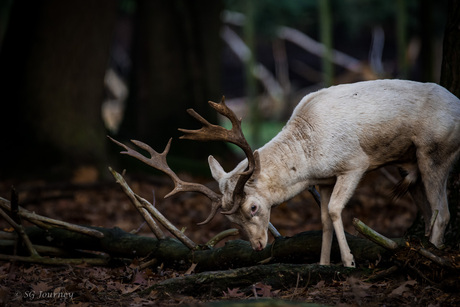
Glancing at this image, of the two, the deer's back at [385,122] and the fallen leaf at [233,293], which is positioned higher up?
the deer's back at [385,122]

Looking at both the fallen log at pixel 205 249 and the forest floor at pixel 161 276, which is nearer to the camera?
the forest floor at pixel 161 276

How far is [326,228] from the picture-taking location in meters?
6.07

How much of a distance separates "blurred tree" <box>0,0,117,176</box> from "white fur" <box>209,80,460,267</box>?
588cm

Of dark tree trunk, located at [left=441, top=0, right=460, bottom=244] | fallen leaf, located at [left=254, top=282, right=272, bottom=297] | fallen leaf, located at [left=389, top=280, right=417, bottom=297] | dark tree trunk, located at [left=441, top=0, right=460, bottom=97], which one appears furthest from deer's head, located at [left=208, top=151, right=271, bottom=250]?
dark tree trunk, located at [left=441, top=0, right=460, bottom=97]

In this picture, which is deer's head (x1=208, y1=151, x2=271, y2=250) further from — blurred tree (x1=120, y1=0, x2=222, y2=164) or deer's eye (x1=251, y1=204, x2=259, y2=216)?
blurred tree (x1=120, y1=0, x2=222, y2=164)

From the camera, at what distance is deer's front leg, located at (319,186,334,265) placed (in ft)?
18.9

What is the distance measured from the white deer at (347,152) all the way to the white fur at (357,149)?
0.03 ft

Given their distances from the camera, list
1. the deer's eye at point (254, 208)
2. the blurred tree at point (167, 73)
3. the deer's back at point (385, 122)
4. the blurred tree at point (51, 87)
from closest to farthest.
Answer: the deer's back at point (385, 122), the deer's eye at point (254, 208), the blurred tree at point (51, 87), the blurred tree at point (167, 73)

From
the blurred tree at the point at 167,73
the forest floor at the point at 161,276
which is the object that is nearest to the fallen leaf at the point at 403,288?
the forest floor at the point at 161,276

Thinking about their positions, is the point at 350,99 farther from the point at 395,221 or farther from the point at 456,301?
the point at 395,221

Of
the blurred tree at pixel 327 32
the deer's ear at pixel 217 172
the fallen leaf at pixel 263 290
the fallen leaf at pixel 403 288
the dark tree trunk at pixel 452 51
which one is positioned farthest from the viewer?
the blurred tree at pixel 327 32

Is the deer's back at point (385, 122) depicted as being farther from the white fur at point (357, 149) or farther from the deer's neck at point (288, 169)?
the deer's neck at point (288, 169)

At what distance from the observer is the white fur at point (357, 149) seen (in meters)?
6.01

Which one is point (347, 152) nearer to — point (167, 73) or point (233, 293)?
point (233, 293)
